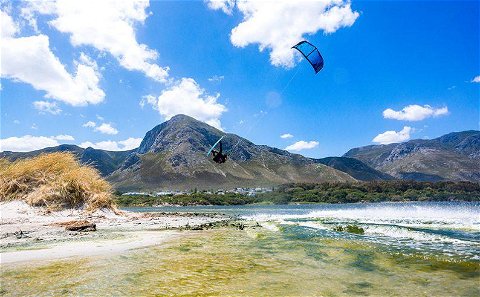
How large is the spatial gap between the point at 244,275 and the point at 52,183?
2042cm

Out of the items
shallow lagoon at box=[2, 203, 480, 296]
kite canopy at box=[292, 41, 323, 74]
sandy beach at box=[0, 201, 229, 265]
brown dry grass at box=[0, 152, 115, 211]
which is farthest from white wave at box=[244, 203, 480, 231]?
sandy beach at box=[0, 201, 229, 265]

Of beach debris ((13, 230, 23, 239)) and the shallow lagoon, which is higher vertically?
beach debris ((13, 230, 23, 239))

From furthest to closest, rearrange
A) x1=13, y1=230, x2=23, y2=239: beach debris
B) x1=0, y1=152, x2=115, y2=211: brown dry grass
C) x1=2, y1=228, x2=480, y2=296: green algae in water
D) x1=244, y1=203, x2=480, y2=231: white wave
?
x1=244, y1=203, x2=480, y2=231: white wave, x1=0, y1=152, x2=115, y2=211: brown dry grass, x1=13, y1=230, x2=23, y2=239: beach debris, x1=2, y1=228, x2=480, y2=296: green algae in water

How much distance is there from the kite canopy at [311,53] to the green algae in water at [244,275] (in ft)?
42.3

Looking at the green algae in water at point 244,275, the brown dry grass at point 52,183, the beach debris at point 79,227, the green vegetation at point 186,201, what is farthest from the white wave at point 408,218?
the green vegetation at point 186,201

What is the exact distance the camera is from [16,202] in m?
23.5

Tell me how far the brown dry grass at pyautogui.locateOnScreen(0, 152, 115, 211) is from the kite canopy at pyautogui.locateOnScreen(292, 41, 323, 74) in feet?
62.4

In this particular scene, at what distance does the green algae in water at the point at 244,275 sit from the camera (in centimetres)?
899

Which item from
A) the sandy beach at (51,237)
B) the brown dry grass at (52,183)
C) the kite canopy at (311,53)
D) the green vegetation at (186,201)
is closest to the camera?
the sandy beach at (51,237)

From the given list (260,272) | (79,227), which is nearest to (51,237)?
(79,227)

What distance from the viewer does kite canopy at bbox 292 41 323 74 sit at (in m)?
22.3

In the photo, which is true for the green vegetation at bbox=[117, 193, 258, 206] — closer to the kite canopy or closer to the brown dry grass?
the brown dry grass

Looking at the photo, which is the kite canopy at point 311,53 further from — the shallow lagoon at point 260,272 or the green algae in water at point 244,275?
the green algae in water at point 244,275

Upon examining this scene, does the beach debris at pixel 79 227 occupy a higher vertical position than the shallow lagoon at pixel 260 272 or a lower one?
higher
